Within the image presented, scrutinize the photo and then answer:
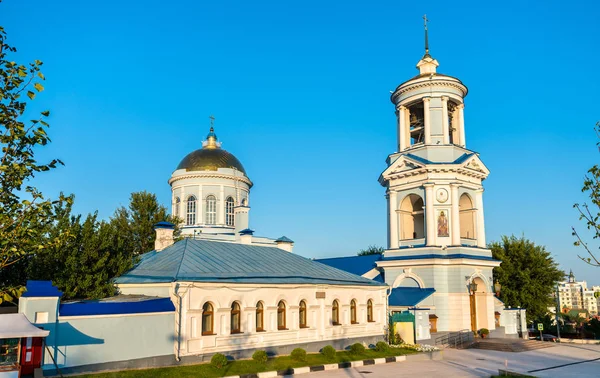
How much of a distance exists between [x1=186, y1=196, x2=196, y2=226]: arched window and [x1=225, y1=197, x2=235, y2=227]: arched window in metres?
2.83

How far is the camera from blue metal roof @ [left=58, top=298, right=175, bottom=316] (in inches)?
653

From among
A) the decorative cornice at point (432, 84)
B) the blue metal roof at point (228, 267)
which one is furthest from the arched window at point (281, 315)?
the decorative cornice at point (432, 84)

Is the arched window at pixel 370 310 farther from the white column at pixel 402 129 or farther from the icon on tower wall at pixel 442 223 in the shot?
the white column at pixel 402 129

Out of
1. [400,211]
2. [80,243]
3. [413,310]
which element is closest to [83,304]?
[80,243]

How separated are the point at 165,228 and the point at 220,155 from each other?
22.7 m

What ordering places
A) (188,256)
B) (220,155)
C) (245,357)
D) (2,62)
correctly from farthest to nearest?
(220,155) → (188,256) → (245,357) → (2,62)

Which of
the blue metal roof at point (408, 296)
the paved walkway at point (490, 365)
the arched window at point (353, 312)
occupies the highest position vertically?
the blue metal roof at point (408, 296)

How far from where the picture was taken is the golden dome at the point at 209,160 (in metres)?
47.4

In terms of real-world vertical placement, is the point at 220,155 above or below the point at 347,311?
above

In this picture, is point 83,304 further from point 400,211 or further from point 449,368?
point 400,211

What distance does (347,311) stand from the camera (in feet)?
84.0

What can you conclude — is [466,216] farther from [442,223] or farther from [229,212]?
[229,212]

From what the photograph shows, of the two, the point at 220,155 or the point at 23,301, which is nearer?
the point at 23,301

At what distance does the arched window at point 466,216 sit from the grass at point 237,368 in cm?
1422
